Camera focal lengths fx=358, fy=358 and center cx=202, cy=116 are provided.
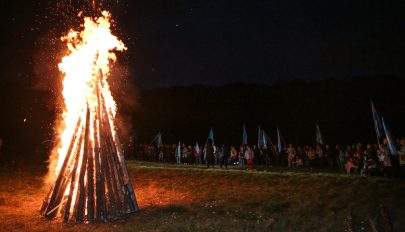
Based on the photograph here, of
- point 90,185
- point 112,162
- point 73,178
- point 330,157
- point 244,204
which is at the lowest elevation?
point 244,204

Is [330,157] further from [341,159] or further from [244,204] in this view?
[244,204]

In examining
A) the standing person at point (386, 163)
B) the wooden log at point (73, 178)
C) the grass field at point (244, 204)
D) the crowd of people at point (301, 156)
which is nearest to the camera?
the grass field at point (244, 204)

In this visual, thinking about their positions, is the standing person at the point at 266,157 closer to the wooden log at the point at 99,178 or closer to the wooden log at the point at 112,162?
the wooden log at the point at 112,162

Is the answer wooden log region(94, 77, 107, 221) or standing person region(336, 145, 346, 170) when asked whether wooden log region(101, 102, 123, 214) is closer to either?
wooden log region(94, 77, 107, 221)

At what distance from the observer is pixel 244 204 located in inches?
482

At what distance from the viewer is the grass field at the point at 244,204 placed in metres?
9.95

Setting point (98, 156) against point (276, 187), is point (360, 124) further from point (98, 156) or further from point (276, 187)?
point (98, 156)

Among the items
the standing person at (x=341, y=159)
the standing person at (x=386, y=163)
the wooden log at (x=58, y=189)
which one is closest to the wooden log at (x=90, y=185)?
the wooden log at (x=58, y=189)

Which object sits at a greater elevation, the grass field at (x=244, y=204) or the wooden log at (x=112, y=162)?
the wooden log at (x=112, y=162)

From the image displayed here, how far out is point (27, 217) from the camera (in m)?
11.2

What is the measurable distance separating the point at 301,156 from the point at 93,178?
1522cm

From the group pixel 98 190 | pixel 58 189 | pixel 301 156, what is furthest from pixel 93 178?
pixel 301 156

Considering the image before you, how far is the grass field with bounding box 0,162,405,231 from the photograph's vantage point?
995 centimetres

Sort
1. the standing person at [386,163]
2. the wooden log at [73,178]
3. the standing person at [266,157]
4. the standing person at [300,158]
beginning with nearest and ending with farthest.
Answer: the wooden log at [73,178], the standing person at [386,163], the standing person at [300,158], the standing person at [266,157]
